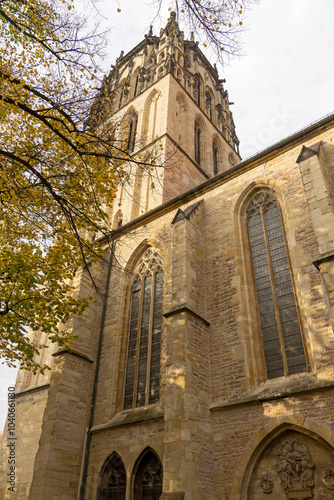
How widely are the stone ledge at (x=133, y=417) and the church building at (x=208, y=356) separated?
49 mm

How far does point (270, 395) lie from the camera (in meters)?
7.34

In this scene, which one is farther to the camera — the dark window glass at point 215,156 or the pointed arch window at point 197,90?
the pointed arch window at point 197,90

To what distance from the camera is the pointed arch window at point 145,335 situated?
401 inches

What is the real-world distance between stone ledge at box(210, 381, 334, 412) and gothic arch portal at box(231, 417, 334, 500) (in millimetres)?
446

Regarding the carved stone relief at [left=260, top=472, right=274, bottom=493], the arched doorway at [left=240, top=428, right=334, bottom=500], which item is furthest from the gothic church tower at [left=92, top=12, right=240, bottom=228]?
the carved stone relief at [left=260, top=472, right=274, bottom=493]

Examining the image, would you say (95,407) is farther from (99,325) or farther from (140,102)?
(140,102)

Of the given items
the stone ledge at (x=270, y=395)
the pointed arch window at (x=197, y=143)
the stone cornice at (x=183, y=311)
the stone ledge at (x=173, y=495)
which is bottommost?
the stone ledge at (x=173, y=495)

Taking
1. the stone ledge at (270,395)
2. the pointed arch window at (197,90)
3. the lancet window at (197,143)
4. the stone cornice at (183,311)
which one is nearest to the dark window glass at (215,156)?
the lancet window at (197,143)

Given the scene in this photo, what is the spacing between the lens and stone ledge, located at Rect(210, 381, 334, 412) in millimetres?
6844

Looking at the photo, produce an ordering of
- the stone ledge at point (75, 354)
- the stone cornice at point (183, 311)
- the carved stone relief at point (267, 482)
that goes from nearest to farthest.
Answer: the carved stone relief at point (267, 482) < the stone cornice at point (183, 311) < the stone ledge at point (75, 354)

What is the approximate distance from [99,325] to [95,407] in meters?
2.64

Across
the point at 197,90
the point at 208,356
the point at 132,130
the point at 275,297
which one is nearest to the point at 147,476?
the point at 208,356

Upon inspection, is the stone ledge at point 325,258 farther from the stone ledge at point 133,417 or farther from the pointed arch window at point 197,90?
the pointed arch window at point 197,90

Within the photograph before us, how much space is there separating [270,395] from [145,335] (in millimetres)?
4636
